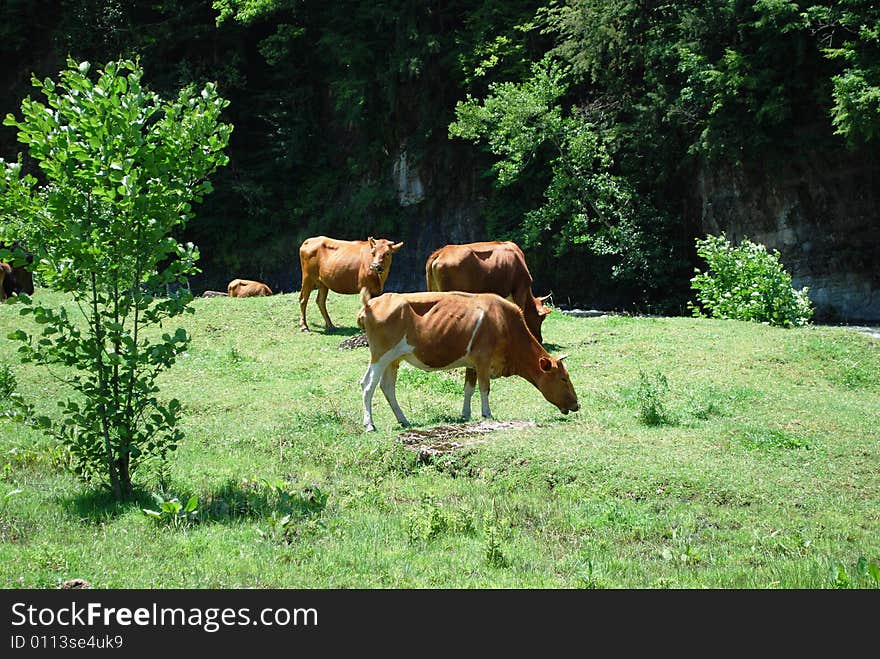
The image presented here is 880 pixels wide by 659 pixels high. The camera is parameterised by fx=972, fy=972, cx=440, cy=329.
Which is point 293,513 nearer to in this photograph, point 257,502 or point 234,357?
point 257,502

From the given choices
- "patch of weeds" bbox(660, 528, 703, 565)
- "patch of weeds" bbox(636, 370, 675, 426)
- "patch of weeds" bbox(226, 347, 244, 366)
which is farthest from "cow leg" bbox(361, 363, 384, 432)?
"patch of weeds" bbox(226, 347, 244, 366)

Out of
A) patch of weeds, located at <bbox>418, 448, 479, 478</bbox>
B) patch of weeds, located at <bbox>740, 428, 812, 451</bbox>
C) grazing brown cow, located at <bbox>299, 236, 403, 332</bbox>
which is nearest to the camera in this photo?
patch of weeds, located at <bbox>418, 448, 479, 478</bbox>

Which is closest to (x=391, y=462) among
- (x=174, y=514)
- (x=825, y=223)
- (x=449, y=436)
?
(x=449, y=436)

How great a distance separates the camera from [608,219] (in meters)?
28.0

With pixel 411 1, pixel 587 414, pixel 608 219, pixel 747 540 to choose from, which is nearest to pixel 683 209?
pixel 608 219

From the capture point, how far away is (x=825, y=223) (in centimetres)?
2534

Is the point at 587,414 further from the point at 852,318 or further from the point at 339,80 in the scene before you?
the point at 339,80

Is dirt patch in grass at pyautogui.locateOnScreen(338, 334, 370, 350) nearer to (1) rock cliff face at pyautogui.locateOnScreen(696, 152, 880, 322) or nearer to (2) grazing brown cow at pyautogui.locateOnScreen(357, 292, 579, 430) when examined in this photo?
(2) grazing brown cow at pyautogui.locateOnScreen(357, 292, 579, 430)

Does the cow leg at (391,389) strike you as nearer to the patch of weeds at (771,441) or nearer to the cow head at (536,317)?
the patch of weeds at (771,441)

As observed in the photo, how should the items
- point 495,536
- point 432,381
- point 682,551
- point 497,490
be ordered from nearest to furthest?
point 682,551
point 495,536
point 497,490
point 432,381

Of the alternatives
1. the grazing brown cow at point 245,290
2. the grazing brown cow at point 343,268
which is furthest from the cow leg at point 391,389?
the grazing brown cow at point 245,290

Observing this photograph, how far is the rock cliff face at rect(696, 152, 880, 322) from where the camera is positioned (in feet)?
81.3

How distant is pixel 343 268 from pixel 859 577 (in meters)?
15.3

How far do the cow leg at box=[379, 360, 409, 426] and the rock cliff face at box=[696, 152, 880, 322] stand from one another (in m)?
16.5
